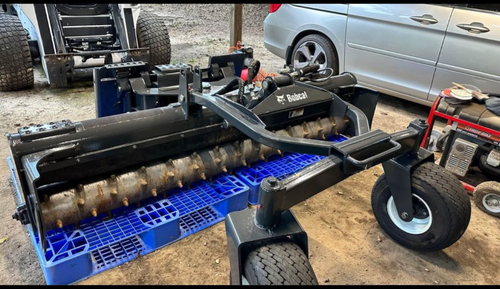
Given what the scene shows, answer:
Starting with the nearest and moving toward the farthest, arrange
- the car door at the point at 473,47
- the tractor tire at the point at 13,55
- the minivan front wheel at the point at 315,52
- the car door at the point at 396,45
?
1. the car door at the point at 473,47
2. the car door at the point at 396,45
3. the tractor tire at the point at 13,55
4. the minivan front wheel at the point at 315,52

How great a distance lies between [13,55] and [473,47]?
5.34 meters

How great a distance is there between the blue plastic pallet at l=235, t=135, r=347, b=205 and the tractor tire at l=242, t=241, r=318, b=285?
1.16 meters

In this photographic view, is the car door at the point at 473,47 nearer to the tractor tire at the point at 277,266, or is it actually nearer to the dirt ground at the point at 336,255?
the dirt ground at the point at 336,255

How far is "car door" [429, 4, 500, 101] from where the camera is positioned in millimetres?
3789

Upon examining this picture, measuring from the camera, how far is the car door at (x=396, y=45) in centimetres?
421

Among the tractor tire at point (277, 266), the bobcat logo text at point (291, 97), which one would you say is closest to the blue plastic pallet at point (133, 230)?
the bobcat logo text at point (291, 97)

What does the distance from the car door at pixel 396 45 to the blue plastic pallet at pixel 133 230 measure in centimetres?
282

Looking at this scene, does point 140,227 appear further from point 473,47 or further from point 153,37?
point 153,37

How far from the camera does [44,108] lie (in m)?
4.51

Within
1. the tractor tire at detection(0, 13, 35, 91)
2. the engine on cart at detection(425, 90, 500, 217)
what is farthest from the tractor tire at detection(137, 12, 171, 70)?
the engine on cart at detection(425, 90, 500, 217)

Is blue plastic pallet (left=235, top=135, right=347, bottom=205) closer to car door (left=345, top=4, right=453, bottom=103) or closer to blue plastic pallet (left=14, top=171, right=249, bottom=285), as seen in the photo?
blue plastic pallet (left=14, top=171, right=249, bottom=285)

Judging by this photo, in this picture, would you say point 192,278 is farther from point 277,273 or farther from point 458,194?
point 458,194

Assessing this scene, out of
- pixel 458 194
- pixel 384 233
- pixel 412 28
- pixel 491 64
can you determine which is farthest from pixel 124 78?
pixel 491 64

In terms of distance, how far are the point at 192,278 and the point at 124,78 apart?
1759mm
